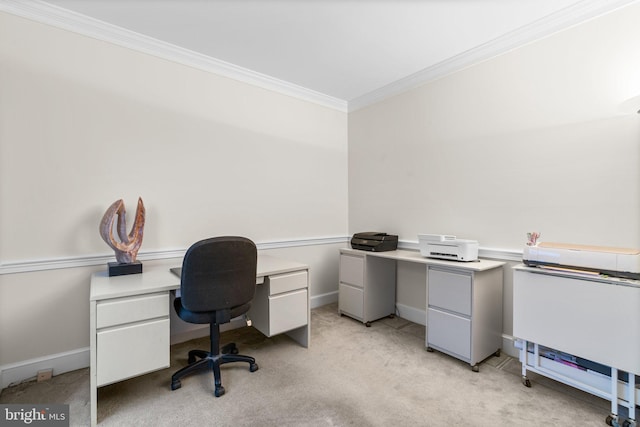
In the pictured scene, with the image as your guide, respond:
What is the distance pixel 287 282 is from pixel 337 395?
0.91 meters

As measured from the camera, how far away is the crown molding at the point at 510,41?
6.69 ft

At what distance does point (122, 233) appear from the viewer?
2207 mm

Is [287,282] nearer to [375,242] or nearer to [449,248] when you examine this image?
[375,242]

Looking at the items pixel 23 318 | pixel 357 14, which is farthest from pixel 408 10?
pixel 23 318

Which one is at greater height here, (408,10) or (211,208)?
(408,10)

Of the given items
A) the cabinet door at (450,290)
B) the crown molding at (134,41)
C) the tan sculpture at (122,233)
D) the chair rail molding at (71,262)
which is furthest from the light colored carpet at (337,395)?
the crown molding at (134,41)

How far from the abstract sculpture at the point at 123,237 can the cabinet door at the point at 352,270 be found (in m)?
1.97

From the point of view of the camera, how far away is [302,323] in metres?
2.53

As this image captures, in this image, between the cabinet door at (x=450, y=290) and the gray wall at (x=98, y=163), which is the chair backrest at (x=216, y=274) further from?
the cabinet door at (x=450, y=290)

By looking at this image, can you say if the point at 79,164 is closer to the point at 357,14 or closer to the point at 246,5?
the point at 246,5

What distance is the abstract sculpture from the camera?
82.7 inches

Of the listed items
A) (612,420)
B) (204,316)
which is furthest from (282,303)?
(612,420)

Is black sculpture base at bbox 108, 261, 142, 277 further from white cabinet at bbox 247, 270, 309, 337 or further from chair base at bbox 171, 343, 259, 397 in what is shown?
white cabinet at bbox 247, 270, 309, 337

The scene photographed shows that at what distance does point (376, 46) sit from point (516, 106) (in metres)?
1.30
